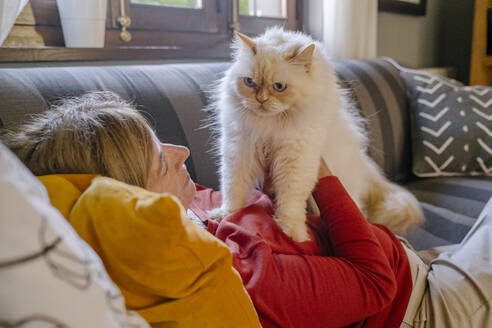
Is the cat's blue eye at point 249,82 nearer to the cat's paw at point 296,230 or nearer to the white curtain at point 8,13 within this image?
the cat's paw at point 296,230

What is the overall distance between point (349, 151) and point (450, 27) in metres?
2.58

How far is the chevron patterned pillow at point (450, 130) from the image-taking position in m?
1.78

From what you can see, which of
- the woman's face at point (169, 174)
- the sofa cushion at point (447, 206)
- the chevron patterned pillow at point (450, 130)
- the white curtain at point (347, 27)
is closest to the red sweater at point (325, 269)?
the woman's face at point (169, 174)

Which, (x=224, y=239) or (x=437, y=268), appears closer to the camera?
(x=224, y=239)

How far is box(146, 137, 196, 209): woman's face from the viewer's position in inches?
27.6

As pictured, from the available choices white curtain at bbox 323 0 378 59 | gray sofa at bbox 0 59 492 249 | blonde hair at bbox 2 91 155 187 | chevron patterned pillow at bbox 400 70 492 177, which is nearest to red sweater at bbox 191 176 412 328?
blonde hair at bbox 2 91 155 187

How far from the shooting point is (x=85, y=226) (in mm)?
498

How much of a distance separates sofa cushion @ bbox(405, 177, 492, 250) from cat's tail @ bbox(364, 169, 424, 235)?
8 centimetres

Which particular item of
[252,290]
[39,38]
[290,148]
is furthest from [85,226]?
[39,38]

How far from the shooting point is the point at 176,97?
4.31ft

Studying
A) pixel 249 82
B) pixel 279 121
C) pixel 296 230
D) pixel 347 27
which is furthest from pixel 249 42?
pixel 347 27

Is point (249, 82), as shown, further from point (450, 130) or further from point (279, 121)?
point (450, 130)

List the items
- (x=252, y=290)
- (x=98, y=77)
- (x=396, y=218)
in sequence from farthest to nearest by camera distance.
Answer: (x=396, y=218), (x=98, y=77), (x=252, y=290)

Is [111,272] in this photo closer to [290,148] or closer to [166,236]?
[166,236]
